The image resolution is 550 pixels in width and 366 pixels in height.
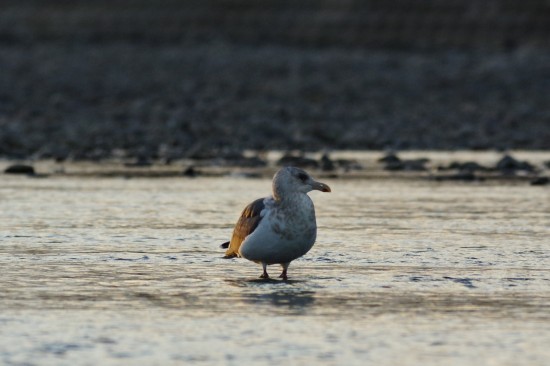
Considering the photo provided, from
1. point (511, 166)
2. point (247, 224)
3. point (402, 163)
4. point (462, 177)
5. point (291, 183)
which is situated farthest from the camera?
point (402, 163)

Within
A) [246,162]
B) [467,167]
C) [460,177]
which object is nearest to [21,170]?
[246,162]

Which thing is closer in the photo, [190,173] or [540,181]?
[540,181]

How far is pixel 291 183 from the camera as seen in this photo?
11711 mm

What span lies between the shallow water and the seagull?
0.81ft

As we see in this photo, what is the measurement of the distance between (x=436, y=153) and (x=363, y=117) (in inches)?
208

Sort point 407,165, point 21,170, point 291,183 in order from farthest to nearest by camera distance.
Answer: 1. point 407,165
2. point 21,170
3. point 291,183

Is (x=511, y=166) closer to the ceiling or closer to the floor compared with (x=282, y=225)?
closer to the floor

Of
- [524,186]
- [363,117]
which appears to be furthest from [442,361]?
[363,117]

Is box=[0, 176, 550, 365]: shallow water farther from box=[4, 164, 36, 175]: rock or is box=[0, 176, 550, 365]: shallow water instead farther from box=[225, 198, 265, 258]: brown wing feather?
box=[4, 164, 36, 175]: rock

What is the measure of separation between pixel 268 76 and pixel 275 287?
1104 inches

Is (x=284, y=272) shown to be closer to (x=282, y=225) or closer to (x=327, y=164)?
(x=282, y=225)

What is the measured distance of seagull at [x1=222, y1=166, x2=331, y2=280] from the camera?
1141 centimetres

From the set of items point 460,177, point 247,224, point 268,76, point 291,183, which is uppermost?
point 268,76

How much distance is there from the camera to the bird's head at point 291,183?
1163cm
